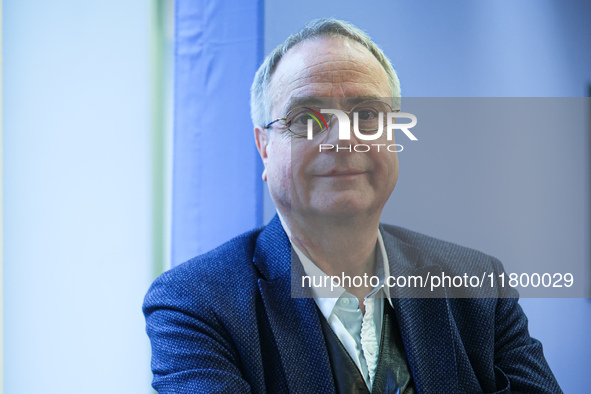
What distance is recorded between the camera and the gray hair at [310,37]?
4.36 feet

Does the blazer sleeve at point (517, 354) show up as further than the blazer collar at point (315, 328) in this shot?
Yes

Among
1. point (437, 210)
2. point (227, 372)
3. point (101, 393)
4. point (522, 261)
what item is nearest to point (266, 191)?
point (437, 210)

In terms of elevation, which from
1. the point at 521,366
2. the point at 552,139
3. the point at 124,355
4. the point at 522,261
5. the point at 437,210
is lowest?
the point at 124,355

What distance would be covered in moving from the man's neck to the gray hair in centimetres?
30

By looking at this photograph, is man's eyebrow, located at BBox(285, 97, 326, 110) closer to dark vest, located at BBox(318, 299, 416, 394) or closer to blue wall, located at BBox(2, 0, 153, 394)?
dark vest, located at BBox(318, 299, 416, 394)

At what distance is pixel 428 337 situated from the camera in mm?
1261

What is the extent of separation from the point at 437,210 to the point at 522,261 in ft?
0.92

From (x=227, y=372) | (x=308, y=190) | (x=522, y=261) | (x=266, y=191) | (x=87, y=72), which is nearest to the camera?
(x=227, y=372)

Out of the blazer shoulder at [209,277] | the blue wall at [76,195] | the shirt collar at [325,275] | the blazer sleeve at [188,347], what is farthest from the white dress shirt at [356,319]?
the blue wall at [76,195]

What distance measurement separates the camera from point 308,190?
4.12ft

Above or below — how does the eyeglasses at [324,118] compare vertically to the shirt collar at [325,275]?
above

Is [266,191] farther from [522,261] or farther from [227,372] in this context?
[522,261]

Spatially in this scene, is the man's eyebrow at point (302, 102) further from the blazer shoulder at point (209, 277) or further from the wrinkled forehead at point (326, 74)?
the blazer shoulder at point (209, 277)

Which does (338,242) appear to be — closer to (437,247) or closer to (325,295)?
(325,295)
